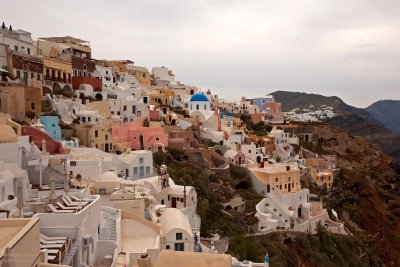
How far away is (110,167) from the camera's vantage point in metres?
29.9

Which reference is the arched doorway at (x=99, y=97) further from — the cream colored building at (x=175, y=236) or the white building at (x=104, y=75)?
the cream colored building at (x=175, y=236)

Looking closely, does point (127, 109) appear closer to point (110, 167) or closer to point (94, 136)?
point (94, 136)

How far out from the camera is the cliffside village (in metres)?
13.6

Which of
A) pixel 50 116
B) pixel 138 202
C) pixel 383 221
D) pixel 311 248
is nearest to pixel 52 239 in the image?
pixel 138 202

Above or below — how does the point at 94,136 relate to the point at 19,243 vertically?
above

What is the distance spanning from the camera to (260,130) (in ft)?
225

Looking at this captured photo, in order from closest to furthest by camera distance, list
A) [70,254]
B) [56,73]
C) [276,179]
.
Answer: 1. [70,254]
2. [276,179]
3. [56,73]

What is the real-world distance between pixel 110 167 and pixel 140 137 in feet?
32.4

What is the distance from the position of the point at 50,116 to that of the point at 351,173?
45.2 metres

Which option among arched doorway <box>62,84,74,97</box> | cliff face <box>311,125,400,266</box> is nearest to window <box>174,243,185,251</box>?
arched doorway <box>62,84,74,97</box>

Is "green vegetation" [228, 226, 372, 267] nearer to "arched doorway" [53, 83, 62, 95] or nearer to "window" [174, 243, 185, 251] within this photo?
"window" [174, 243, 185, 251]

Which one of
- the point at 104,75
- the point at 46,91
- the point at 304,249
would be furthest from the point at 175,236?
the point at 104,75

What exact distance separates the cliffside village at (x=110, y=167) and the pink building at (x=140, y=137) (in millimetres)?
93

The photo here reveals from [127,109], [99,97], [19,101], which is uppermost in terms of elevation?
[99,97]
